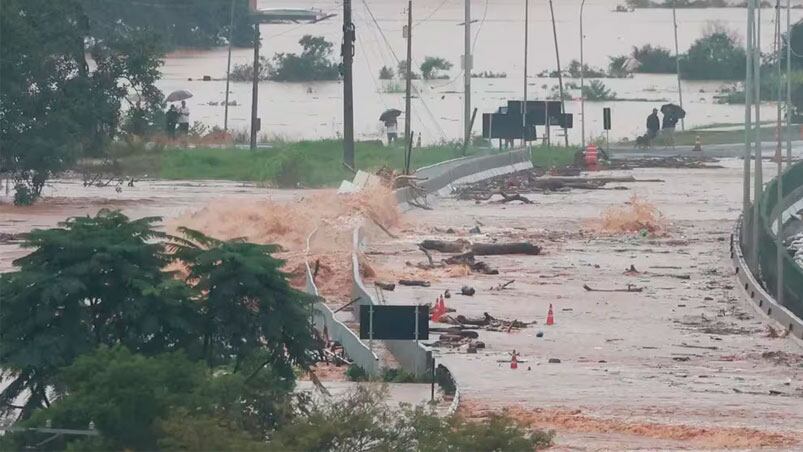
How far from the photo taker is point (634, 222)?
47.7m

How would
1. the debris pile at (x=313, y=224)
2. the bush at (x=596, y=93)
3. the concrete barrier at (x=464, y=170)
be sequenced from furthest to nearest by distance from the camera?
the bush at (x=596, y=93) < the concrete barrier at (x=464, y=170) < the debris pile at (x=313, y=224)

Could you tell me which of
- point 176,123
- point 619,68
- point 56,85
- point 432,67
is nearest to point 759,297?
point 56,85

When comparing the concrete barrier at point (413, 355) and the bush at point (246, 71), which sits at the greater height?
the bush at point (246, 71)

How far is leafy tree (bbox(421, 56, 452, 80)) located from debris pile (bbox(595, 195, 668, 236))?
7213 centimetres

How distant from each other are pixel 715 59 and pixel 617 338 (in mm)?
98496

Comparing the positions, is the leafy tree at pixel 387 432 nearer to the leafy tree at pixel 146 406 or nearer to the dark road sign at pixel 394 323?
the leafy tree at pixel 146 406

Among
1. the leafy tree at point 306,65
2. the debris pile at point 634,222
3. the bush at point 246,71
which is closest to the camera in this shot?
the debris pile at point 634,222

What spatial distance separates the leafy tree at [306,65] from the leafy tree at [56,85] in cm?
6839

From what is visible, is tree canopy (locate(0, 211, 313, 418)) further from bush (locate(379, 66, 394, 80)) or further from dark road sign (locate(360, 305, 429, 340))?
bush (locate(379, 66, 394, 80))

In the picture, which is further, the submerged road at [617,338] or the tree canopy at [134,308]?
the submerged road at [617,338]

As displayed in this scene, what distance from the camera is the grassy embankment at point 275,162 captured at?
5938 cm

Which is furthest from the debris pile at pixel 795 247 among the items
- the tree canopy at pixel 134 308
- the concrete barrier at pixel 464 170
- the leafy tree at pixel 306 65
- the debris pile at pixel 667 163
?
the leafy tree at pixel 306 65

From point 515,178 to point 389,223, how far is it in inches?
699

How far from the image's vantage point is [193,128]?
78750 mm
